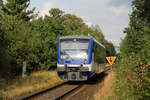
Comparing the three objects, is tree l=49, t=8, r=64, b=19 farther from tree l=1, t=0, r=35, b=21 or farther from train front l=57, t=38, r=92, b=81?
train front l=57, t=38, r=92, b=81

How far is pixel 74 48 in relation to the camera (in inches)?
531

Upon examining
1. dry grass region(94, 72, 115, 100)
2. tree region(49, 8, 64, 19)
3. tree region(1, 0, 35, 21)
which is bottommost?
dry grass region(94, 72, 115, 100)

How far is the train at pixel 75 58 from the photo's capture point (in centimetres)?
1302

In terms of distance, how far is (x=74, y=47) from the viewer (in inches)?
531

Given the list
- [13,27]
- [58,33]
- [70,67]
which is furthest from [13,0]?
[70,67]

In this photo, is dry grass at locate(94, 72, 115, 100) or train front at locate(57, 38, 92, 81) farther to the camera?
train front at locate(57, 38, 92, 81)

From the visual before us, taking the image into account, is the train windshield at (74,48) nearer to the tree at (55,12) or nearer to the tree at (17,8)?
the tree at (17,8)

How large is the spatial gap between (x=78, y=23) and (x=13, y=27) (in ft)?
152

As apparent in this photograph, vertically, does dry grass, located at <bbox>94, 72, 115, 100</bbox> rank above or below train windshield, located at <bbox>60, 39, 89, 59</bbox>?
below

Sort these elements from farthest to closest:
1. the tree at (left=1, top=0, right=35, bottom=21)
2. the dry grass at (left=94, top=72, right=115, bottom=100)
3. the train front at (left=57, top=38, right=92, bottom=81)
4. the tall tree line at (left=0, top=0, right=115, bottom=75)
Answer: the tree at (left=1, top=0, right=35, bottom=21)
the tall tree line at (left=0, top=0, right=115, bottom=75)
the train front at (left=57, top=38, right=92, bottom=81)
the dry grass at (left=94, top=72, right=115, bottom=100)

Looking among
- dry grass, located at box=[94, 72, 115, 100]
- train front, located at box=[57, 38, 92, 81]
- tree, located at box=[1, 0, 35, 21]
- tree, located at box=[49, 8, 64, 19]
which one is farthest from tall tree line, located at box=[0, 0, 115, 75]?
tree, located at box=[49, 8, 64, 19]

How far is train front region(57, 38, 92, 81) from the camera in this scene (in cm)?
1301

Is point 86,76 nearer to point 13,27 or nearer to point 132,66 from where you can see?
point 132,66

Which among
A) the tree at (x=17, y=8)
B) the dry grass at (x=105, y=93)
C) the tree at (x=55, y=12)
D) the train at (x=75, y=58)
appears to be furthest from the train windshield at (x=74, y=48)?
the tree at (x=55, y=12)
